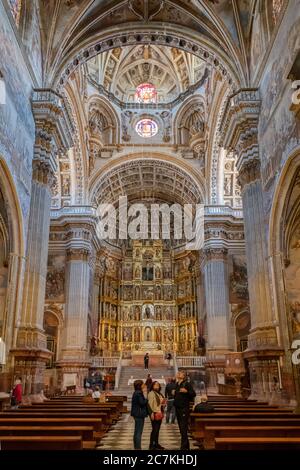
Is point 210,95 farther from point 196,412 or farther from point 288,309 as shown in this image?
point 196,412

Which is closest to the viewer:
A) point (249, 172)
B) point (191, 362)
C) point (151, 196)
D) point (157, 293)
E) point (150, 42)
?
point (249, 172)

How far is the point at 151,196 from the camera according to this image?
123 ft

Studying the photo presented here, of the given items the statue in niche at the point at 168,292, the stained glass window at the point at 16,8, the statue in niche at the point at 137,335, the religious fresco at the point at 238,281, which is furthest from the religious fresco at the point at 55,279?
the stained glass window at the point at 16,8

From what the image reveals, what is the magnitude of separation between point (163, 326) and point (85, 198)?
47.5 feet

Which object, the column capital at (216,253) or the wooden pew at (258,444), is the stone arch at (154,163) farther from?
the wooden pew at (258,444)

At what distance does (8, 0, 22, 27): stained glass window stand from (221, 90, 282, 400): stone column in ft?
25.8

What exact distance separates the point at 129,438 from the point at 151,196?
2926 cm

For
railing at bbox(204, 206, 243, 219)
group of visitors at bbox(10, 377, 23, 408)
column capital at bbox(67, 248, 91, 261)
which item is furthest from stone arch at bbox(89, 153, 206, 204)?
group of visitors at bbox(10, 377, 23, 408)

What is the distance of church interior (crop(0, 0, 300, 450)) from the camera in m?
12.3

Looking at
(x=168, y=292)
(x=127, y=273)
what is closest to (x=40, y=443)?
(x=168, y=292)

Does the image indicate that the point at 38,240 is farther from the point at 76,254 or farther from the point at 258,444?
the point at 76,254

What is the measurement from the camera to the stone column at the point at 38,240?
43.1 ft

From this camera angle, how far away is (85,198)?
91.9 ft
